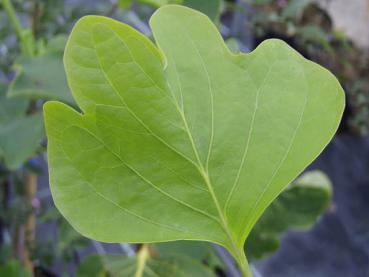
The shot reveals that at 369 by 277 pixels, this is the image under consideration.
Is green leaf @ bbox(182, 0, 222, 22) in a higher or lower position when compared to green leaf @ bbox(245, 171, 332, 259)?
higher

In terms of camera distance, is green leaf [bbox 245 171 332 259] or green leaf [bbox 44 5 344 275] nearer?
green leaf [bbox 44 5 344 275]

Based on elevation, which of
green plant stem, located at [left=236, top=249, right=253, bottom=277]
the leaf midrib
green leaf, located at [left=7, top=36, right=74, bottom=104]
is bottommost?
green leaf, located at [left=7, top=36, right=74, bottom=104]

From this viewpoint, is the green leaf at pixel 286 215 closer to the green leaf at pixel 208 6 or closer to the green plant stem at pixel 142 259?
the green plant stem at pixel 142 259

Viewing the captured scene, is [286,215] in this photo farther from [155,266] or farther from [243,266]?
[243,266]

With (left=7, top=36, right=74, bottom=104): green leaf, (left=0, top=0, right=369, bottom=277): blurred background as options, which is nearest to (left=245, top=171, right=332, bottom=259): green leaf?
(left=0, top=0, right=369, bottom=277): blurred background

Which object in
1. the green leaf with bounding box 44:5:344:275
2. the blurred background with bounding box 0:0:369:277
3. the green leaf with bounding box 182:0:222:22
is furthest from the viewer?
the blurred background with bounding box 0:0:369:277

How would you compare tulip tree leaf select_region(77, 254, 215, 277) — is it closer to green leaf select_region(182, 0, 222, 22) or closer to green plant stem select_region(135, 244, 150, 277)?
green plant stem select_region(135, 244, 150, 277)

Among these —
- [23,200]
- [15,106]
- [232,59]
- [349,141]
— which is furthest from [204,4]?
[349,141]

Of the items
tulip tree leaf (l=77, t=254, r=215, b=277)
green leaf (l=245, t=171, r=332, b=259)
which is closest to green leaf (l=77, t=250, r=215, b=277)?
tulip tree leaf (l=77, t=254, r=215, b=277)

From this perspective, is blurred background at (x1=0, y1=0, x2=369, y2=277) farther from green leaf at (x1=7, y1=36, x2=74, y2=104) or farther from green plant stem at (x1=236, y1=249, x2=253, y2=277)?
green plant stem at (x1=236, y1=249, x2=253, y2=277)

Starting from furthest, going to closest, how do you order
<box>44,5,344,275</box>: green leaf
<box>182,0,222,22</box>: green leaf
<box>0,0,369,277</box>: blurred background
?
<box>0,0,369,277</box>: blurred background
<box>182,0,222,22</box>: green leaf
<box>44,5,344,275</box>: green leaf
